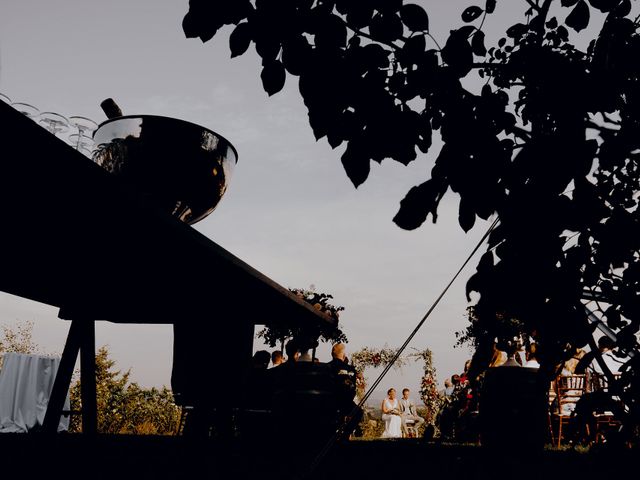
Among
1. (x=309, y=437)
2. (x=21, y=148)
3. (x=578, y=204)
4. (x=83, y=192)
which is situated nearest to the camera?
(x=21, y=148)

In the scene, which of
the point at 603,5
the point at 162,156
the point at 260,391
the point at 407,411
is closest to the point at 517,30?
the point at 603,5

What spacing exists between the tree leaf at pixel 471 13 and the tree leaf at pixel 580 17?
283 millimetres

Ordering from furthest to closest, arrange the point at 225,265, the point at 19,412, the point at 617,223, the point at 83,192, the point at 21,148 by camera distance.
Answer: the point at 19,412 → the point at 617,223 → the point at 225,265 → the point at 83,192 → the point at 21,148

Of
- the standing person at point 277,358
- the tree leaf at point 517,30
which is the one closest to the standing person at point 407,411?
the standing person at point 277,358

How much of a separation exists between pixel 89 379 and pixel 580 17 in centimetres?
197

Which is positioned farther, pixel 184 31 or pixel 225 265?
pixel 184 31

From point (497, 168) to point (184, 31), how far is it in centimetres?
82

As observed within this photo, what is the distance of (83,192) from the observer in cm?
71

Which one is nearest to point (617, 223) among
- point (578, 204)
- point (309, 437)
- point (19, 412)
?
point (578, 204)

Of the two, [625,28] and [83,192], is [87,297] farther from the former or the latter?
[625,28]

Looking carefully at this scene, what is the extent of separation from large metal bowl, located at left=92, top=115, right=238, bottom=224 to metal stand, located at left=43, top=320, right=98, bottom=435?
0.44m

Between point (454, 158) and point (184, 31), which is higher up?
point (184, 31)

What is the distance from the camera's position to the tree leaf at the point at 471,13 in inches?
65.4

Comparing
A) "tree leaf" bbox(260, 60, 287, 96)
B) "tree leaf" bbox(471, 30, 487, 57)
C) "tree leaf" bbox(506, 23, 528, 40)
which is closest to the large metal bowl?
"tree leaf" bbox(260, 60, 287, 96)
